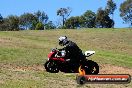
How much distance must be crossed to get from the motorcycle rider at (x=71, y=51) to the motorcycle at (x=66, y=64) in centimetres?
16

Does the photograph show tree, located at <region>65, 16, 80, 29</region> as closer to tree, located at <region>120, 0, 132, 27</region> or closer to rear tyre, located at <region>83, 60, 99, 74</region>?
tree, located at <region>120, 0, 132, 27</region>

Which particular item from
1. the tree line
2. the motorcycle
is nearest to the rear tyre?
the motorcycle

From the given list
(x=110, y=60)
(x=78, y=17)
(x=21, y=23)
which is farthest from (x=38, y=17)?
(x=110, y=60)

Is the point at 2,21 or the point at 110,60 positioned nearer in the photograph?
the point at 110,60

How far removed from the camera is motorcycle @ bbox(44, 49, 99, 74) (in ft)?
52.4

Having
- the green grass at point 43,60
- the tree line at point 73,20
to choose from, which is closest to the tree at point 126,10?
the tree line at point 73,20

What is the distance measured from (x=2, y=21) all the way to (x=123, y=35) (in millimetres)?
81298

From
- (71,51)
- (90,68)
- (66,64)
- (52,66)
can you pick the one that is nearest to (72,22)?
(52,66)

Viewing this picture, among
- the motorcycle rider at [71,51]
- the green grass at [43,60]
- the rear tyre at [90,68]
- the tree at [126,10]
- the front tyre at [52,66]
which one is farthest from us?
the tree at [126,10]

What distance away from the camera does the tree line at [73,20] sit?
430ft

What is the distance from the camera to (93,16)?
146250 millimetres

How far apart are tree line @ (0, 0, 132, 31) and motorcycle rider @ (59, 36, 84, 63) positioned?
110537 millimetres

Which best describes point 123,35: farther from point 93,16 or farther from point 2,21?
point 2,21

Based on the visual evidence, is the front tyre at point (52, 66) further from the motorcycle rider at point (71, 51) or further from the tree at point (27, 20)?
the tree at point (27, 20)
